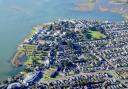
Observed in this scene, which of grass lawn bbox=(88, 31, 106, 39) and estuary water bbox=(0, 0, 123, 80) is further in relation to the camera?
grass lawn bbox=(88, 31, 106, 39)

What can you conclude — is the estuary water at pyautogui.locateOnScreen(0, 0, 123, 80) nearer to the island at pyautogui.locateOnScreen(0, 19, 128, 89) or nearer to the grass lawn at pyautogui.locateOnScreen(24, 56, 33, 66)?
the island at pyautogui.locateOnScreen(0, 19, 128, 89)

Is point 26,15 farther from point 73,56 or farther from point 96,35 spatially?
point 73,56

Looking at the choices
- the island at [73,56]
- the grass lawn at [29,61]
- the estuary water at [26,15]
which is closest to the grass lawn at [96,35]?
the island at [73,56]

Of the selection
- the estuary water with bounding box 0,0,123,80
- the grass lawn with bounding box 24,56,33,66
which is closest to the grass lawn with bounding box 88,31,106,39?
the estuary water with bounding box 0,0,123,80

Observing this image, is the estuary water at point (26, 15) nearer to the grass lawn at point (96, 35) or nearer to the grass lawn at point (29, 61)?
the grass lawn at point (29, 61)

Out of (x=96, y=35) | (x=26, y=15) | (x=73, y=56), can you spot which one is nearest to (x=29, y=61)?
(x=73, y=56)
